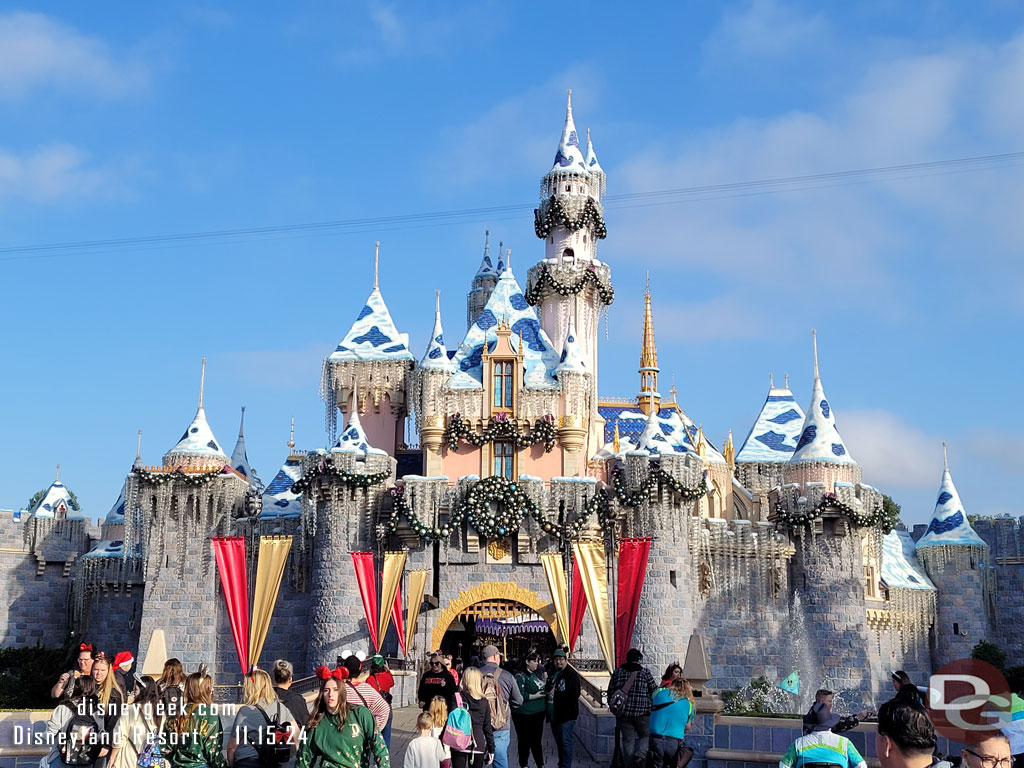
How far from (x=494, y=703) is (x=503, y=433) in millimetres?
22134

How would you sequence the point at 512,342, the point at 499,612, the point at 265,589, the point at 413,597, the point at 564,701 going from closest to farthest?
the point at 564,701 < the point at 265,589 < the point at 413,597 < the point at 499,612 < the point at 512,342

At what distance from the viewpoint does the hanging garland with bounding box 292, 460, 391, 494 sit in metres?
32.1

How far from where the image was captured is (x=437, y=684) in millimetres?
12453

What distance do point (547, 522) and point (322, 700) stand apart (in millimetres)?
23854

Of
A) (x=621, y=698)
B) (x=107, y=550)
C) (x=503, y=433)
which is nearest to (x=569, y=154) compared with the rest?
(x=503, y=433)

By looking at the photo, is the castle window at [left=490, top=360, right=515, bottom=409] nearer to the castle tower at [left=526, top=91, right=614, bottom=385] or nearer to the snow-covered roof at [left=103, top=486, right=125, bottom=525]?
the castle tower at [left=526, top=91, right=614, bottom=385]

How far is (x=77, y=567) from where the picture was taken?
122 ft

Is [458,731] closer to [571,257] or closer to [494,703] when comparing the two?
[494,703]

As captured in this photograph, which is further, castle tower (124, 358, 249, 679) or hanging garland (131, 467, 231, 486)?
hanging garland (131, 467, 231, 486)

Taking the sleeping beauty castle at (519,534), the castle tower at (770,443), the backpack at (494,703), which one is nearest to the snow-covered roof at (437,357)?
the sleeping beauty castle at (519,534)

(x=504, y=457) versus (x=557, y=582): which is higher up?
(x=504, y=457)

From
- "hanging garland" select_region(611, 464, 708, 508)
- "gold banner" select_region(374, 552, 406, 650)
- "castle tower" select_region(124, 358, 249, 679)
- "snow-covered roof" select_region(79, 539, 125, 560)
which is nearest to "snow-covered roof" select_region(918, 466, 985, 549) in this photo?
"hanging garland" select_region(611, 464, 708, 508)

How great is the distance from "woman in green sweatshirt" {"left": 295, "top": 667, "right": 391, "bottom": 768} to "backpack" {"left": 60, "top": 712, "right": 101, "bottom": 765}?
2469 millimetres

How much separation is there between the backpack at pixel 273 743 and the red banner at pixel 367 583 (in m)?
18.8
